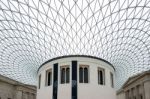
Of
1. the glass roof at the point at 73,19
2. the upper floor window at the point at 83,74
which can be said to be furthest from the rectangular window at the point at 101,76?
the glass roof at the point at 73,19

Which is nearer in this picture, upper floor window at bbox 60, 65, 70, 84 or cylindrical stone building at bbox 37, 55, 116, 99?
cylindrical stone building at bbox 37, 55, 116, 99

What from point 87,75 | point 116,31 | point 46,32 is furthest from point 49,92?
point 116,31

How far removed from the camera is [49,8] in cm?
3909

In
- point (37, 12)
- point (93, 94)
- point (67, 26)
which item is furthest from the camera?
point (67, 26)

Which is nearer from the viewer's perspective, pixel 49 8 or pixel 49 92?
pixel 49 92

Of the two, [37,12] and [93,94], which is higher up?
[37,12]

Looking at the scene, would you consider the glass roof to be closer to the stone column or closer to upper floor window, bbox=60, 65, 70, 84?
the stone column

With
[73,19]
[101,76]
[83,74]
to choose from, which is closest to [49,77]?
[83,74]

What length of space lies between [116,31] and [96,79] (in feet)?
75.4

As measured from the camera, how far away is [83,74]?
2802cm

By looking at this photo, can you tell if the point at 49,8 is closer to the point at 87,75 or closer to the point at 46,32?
the point at 46,32

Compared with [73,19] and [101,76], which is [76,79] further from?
[73,19]

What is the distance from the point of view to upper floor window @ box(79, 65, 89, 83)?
1092 inches

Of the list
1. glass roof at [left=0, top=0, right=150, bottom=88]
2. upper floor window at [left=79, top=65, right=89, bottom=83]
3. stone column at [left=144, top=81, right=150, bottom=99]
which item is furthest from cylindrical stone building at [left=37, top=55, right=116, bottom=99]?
stone column at [left=144, top=81, right=150, bottom=99]
